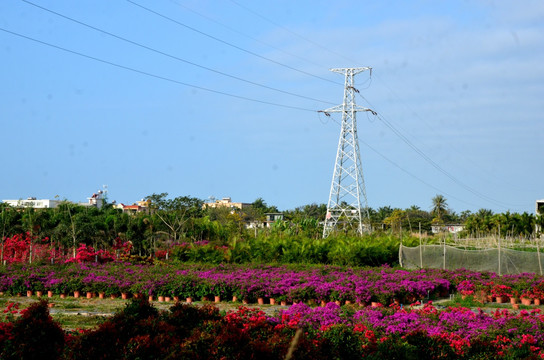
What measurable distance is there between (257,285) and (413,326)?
7302 mm

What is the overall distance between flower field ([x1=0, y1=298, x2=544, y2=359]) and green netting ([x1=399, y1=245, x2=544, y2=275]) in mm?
9889

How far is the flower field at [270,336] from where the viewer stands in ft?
20.8

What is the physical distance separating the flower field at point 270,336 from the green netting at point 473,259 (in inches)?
389

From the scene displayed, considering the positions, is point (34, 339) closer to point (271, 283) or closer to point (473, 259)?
point (271, 283)

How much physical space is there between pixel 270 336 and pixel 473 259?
14.2 meters

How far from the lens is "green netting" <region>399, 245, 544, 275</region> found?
19.2 m

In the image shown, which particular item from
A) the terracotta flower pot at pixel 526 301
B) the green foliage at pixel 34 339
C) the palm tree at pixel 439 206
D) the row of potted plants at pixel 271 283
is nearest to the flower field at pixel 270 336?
the green foliage at pixel 34 339

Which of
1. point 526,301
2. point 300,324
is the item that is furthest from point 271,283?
point 300,324

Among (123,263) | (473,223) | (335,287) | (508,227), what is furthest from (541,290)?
(473,223)

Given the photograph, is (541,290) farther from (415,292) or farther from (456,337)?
(456,337)

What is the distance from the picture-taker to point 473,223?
5528 centimetres

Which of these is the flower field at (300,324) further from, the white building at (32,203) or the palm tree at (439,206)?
the palm tree at (439,206)

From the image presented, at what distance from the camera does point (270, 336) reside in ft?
25.4

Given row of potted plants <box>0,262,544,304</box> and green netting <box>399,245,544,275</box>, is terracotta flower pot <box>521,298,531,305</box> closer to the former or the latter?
row of potted plants <box>0,262,544,304</box>
